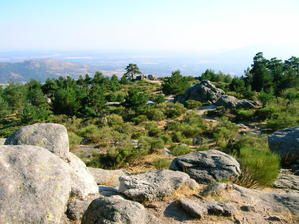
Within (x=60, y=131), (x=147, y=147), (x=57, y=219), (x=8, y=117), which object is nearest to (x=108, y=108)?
(x=8, y=117)

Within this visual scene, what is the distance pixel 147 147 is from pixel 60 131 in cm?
1163

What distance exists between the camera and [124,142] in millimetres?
22828

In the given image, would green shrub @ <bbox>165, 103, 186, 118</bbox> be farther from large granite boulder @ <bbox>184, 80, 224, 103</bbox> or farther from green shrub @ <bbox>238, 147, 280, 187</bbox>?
green shrub @ <bbox>238, 147, 280, 187</bbox>

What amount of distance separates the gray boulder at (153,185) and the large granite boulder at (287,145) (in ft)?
25.5

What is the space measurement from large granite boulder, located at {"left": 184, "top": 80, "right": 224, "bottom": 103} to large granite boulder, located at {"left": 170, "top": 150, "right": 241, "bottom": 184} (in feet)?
103

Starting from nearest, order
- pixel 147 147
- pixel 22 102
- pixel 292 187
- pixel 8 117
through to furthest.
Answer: pixel 292 187 < pixel 147 147 < pixel 8 117 < pixel 22 102

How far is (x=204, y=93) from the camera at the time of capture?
42.4 meters

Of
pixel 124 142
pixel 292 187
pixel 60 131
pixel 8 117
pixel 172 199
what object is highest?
pixel 60 131

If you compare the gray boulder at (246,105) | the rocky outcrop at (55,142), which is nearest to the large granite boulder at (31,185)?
the rocky outcrop at (55,142)

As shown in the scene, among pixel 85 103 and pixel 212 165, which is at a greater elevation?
pixel 212 165

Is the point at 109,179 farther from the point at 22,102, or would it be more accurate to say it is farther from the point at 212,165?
the point at 22,102

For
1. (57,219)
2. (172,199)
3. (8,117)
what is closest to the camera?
(57,219)

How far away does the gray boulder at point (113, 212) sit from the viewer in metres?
6.69

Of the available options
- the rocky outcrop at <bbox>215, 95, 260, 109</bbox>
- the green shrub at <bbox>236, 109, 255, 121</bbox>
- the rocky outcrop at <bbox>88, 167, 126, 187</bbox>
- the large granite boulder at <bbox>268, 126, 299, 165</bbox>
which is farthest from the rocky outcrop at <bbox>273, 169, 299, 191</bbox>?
the rocky outcrop at <bbox>215, 95, 260, 109</bbox>
